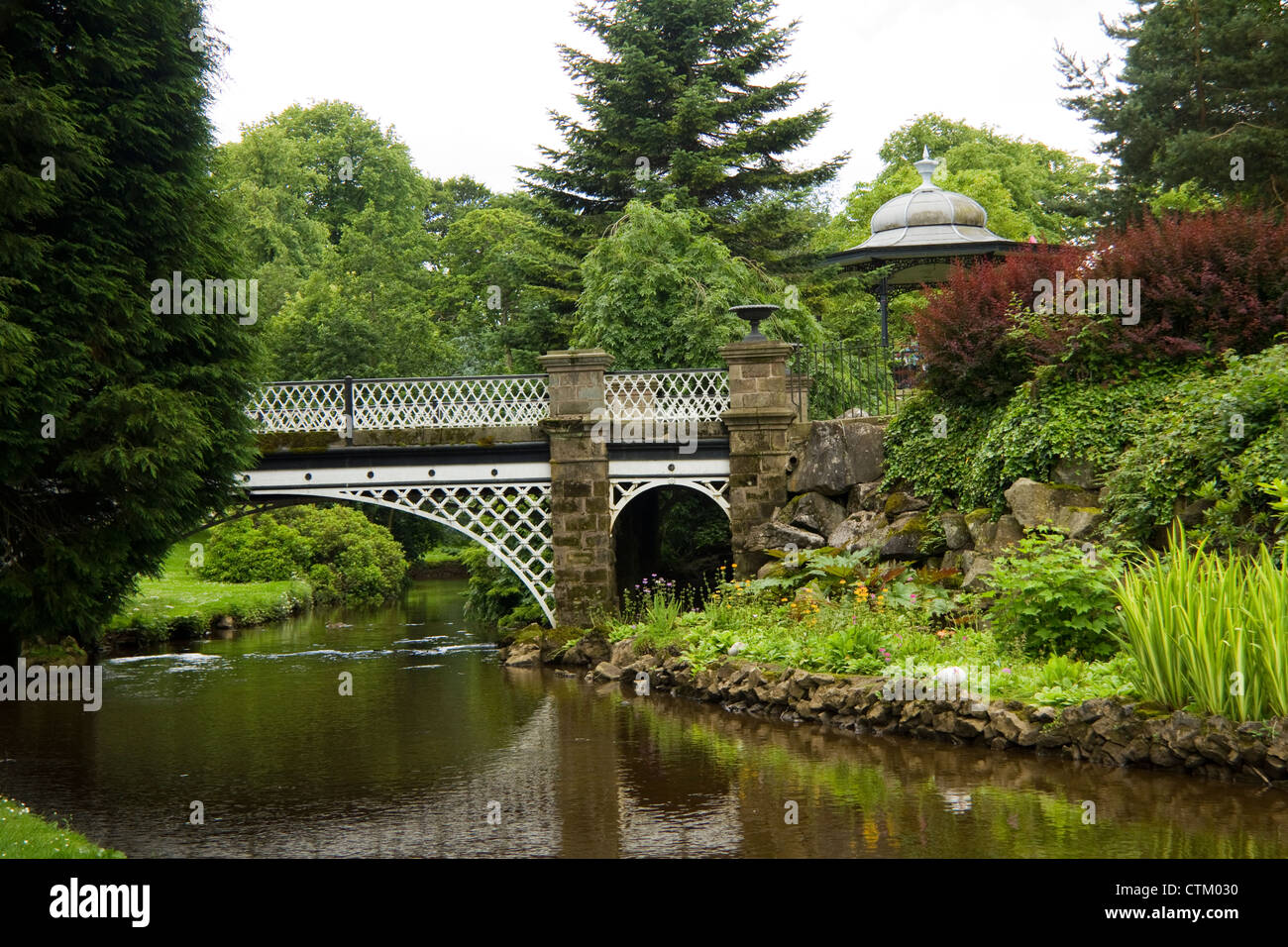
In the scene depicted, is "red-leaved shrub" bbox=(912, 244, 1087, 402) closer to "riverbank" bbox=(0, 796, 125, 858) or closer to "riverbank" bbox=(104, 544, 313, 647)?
"riverbank" bbox=(0, 796, 125, 858)

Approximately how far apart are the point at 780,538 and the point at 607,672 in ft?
9.78

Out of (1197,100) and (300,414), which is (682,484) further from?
(1197,100)

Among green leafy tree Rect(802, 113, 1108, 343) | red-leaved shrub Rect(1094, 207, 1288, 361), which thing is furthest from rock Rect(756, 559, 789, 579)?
green leafy tree Rect(802, 113, 1108, 343)

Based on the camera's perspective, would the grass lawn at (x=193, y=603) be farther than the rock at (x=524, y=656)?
Yes

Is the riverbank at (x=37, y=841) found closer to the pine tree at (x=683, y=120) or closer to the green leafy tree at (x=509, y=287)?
the green leafy tree at (x=509, y=287)

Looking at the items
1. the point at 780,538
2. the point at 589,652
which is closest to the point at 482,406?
the point at 589,652

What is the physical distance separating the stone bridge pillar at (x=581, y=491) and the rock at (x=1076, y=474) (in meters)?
6.56

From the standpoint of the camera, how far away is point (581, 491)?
17.0m

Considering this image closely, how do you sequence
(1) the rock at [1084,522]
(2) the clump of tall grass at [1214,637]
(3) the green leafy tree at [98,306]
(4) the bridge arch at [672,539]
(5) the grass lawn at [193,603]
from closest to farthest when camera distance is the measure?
(2) the clump of tall grass at [1214,637] < (3) the green leafy tree at [98,306] < (1) the rock at [1084,522] < (4) the bridge arch at [672,539] < (5) the grass lawn at [193,603]

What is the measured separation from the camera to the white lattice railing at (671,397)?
17.1 m

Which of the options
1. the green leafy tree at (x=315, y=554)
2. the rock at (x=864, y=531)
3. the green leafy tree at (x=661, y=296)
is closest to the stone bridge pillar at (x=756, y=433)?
the rock at (x=864, y=531)

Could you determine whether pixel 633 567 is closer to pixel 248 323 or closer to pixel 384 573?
pixel 248 323

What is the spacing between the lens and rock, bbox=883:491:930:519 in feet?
48.9
